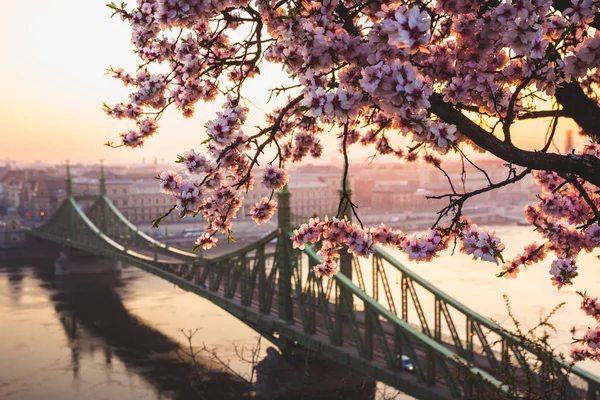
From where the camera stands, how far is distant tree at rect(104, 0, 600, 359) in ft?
14.0

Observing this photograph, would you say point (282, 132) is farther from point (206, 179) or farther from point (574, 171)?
point (574, 171)

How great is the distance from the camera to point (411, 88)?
150 inches

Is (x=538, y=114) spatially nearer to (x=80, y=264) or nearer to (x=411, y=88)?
(x=411, y=88)

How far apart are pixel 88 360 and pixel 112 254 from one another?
15760mm

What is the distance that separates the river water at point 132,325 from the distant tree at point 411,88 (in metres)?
16.1

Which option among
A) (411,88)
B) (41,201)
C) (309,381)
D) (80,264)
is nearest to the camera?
(411,88)

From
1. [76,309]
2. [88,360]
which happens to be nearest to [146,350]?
[88,360]

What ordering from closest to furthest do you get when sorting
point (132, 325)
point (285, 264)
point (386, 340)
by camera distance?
1. point (386, 340)
2. point (285, 264)
3. point (132, 325)

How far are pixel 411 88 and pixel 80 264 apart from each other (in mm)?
67929

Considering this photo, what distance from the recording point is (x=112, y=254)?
51688mm

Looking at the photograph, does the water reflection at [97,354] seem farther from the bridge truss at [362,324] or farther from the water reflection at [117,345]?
the bridge truss at [362,324]

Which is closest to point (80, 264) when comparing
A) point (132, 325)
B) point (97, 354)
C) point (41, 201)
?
point (132, 325)

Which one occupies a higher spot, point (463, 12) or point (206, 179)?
point (463, 12)

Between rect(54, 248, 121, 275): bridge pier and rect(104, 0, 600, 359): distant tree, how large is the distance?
6238cm
